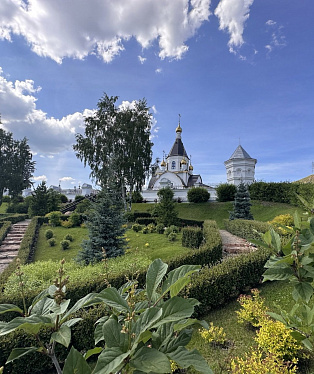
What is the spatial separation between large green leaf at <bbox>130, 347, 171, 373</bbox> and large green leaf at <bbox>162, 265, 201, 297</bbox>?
19cm

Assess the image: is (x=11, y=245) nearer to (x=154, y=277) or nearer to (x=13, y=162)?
(x=154, y=277)

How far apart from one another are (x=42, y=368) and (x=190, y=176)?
136ft

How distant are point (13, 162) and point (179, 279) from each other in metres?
37.3

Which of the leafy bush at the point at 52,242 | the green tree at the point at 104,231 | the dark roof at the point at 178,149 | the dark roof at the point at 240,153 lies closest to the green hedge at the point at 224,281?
the green tree at the point at 104,231

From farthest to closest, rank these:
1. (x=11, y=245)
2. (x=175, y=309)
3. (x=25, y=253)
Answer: (x=11, y=245), (x=25, y=253), (x=175, y=309)

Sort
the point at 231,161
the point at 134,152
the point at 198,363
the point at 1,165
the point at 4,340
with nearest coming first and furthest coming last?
1. the point at 198,363
2. the point at 4,340
3. the point at 134,152
4. the point at 1,165
5. the point at 231,161

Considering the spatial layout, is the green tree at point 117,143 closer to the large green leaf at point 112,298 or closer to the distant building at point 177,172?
the distant building at point 177,172

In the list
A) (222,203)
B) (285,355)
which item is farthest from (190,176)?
(285,355)

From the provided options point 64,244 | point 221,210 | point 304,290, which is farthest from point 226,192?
point 304,290

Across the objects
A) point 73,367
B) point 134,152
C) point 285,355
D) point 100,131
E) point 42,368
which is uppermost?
point 100,131

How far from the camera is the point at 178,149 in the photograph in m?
42.8

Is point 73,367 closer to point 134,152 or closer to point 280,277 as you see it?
point 280,277

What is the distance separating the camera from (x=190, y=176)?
43.8 metres

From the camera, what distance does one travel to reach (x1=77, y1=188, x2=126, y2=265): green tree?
9.31 metres
